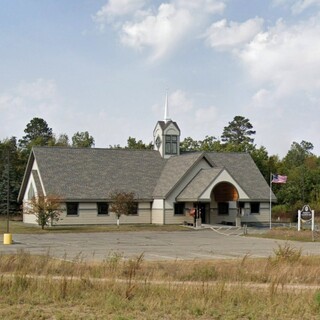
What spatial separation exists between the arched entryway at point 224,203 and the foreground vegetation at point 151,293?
36.5m

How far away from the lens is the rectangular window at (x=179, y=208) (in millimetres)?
55200

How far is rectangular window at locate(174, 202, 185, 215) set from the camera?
5520 cm

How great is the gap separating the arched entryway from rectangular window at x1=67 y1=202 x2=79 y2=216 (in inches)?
490

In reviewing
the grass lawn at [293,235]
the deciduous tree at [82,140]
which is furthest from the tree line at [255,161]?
the grass lawn at [293,235]

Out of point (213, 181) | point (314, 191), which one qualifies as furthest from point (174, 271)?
point (314, 191)

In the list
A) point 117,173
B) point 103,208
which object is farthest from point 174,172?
point 103,208

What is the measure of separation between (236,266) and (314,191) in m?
63.1

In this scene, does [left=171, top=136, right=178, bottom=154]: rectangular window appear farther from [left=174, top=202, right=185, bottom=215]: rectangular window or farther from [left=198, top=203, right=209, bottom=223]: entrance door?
[left=198, top=203, right=209, bottom=223]: entrance door

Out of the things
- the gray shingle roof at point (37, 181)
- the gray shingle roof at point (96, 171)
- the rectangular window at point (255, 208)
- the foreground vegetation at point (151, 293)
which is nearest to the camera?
the foreground vegetation at point (151, 293)

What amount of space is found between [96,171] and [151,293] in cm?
4417

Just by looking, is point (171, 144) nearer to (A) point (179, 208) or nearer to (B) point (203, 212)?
(A) point (179, 208)

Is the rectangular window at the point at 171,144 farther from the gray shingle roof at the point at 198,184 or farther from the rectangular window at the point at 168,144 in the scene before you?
the gray shingle roof at the point at 198,184

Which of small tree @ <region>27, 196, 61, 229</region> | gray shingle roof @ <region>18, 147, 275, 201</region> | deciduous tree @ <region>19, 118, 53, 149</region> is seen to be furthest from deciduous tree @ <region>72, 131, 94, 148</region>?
small tree @ <region>27, 196, 61, 229</region>

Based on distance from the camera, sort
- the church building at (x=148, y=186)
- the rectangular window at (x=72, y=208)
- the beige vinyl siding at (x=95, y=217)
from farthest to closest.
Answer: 1. the church building at (x=148, y=186)
2. the rectangular window at (x=72, y=208)
3. the beige vinyl siding at (x=95, y=217)
